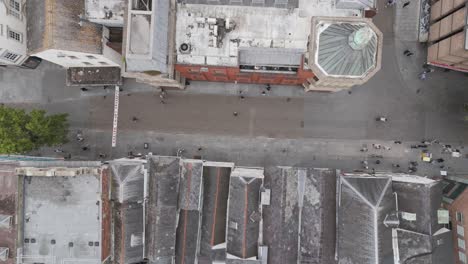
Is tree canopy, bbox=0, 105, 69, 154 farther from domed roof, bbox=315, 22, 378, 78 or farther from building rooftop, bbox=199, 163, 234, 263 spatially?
domed roof, bbox=315, 22, 378, 78

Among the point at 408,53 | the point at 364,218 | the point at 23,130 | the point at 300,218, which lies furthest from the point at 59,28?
the point at 408,53

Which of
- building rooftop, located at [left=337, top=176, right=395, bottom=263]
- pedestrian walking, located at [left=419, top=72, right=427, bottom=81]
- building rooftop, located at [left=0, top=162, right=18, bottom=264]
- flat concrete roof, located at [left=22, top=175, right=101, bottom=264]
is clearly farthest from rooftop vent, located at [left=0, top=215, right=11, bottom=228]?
pedestrian walking, located at [left=419, top=72, right=427, bottom=81]

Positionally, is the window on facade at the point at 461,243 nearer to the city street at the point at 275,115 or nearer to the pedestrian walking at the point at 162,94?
the city street at the point at 275,115

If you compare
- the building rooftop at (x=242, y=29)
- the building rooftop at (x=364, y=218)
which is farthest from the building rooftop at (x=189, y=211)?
the building rooftop at (x=364, y=218)

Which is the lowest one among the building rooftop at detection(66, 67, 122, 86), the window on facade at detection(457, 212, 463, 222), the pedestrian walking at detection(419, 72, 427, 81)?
the window on facade at detection(457, 212, 463, 222)

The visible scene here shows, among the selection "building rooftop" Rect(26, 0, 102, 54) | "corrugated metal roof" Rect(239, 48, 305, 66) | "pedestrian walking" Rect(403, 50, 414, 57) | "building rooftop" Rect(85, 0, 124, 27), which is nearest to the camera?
"building rooftop" Rect(26, 0, 102, 54)

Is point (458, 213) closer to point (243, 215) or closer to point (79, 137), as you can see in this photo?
point (243, 215)
